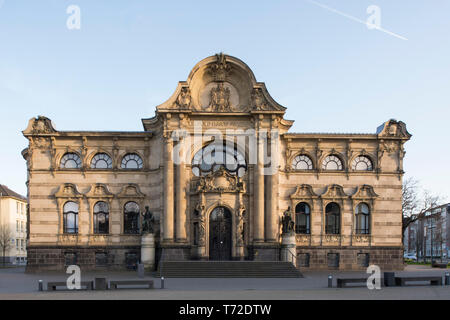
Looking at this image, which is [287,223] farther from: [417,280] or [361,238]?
[417,280]

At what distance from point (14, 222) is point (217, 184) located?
57160 mm

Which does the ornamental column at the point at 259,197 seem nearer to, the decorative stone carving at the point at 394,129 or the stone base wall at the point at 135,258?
the stone base wall at the point at 135,258

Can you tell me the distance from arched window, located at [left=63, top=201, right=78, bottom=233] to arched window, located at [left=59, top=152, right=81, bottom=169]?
125 inches

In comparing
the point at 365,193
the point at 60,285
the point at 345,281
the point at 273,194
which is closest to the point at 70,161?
the point at 273,194

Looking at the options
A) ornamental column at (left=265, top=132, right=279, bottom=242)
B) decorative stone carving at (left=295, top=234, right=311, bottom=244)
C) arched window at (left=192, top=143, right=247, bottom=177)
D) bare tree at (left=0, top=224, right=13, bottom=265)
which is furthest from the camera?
bare tree at (left=0, top=224, right=13, bottom=265)

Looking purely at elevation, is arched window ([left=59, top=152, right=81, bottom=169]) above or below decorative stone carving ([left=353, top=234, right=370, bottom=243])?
above

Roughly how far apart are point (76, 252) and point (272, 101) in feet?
69.2

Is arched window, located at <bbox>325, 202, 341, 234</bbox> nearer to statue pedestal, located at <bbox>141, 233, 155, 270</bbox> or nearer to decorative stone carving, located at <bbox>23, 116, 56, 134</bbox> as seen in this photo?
statue pedestal, located at <bbox>141, 233, 155, 270</bbox>

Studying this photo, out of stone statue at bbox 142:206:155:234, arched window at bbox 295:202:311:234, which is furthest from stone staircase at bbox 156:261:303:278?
arched window at bbox 295:202:311:234

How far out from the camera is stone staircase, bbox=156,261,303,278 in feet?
115

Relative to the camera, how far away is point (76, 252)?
137 ft

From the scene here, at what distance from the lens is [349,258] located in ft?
139

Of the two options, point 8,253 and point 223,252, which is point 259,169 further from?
point 8,253
